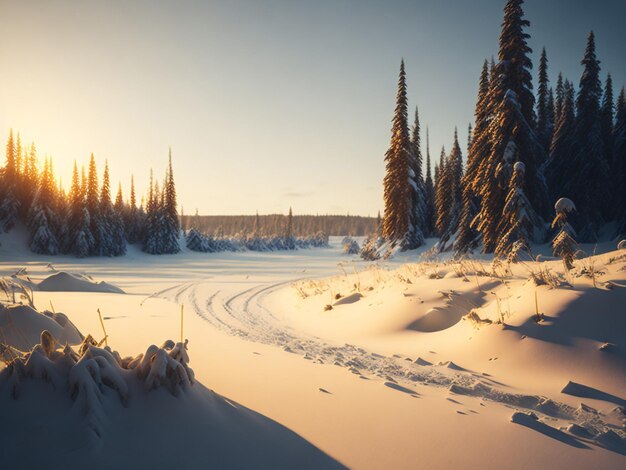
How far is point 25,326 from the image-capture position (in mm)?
3479

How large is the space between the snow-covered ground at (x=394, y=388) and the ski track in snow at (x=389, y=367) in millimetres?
28

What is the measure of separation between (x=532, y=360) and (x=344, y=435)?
10.7 ft

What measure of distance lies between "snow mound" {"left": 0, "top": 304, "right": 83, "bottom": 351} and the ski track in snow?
10.3 ft

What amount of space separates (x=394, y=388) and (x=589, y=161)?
26.2m

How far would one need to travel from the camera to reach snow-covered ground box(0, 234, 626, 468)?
2.06 meters

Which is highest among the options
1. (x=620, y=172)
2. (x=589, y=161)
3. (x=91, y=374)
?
(x=589, y=161)

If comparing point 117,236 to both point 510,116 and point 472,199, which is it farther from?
point 510,116

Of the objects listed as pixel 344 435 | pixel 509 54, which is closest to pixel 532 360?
pixel 344 435

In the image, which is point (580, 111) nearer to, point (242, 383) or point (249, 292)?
point (249, 292)

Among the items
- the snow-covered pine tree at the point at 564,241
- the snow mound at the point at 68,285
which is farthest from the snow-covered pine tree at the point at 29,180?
the snow-covered pine tree at the point at 564,241

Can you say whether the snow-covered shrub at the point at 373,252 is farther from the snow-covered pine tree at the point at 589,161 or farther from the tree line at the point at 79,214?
the tree line at the point at 79,214

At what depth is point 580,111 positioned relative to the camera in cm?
2261

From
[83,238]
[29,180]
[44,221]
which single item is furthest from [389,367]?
[29,180]

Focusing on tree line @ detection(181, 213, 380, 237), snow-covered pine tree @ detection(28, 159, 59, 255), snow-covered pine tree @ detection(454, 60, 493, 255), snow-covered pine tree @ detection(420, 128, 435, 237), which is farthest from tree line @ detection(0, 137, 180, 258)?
tree line @ detection(181, 213, 380, 237)
